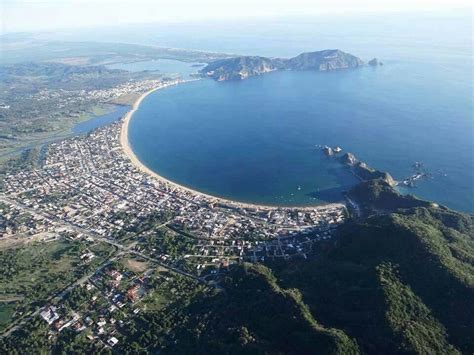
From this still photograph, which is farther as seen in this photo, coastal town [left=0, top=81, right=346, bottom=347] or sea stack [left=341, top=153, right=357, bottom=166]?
sea stack [left=341, top=153, right=357, bottom=166]

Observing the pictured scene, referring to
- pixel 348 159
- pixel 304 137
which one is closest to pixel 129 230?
pixel 348 159

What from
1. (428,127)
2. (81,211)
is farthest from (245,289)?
(428,127)

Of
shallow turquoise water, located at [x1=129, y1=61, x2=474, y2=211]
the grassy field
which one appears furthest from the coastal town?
shallow turquoise water, located at [x1=129, y1=61, x2=474, y2=211]

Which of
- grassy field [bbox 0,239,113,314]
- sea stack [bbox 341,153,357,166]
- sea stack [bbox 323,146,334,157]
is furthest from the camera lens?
sea stack [bbox 323,146,334,157]

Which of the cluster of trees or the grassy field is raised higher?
the cluster of trees

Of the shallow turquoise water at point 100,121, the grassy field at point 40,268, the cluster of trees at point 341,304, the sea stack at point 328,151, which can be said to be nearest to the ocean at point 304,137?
the sea stack at point 328,151

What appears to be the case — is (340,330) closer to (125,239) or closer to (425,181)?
(125,239)

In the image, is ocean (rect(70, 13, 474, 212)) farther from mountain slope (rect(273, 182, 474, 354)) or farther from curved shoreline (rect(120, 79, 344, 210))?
mountain slope (rect(273, 182, 474, 354))

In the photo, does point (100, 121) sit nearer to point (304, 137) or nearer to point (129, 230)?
point (304, 137)
